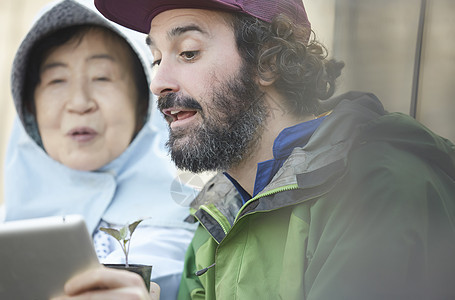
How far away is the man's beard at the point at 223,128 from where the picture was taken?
127cm

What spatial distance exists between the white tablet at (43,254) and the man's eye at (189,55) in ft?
1.95

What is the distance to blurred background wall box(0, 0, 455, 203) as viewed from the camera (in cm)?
56

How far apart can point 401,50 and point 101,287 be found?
51 centimetres

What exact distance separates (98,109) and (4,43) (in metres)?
1.62

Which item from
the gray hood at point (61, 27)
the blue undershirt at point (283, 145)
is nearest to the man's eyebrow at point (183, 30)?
the blue undershirt at point (283, 145)

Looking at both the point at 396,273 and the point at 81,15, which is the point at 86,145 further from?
the point at 396,273

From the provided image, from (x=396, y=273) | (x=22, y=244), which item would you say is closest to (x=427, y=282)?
(x=396, y=273)

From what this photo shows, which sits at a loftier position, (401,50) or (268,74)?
(401,50)

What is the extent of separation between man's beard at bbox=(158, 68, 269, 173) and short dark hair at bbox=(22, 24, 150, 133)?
24.8 inches

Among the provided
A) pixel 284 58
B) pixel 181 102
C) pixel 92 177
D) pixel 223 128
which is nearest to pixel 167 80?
pixel 181 102

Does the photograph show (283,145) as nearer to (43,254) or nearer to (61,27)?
(43,254)

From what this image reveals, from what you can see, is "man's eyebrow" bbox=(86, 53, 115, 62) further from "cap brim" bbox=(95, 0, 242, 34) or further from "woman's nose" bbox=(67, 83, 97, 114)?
"cap brim" bbox=(95, 0, 242, 34)

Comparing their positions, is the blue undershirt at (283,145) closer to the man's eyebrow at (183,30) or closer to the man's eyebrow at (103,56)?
the man's eyebrow at (183,30)

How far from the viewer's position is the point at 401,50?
0.57 m
